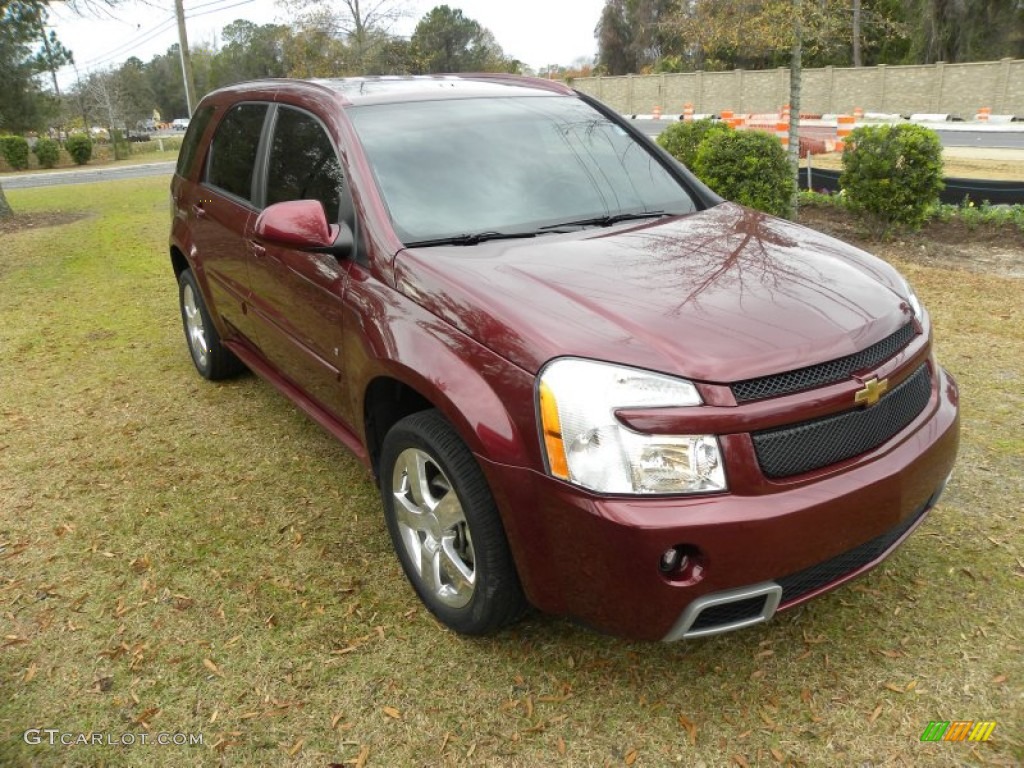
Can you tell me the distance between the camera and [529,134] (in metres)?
3.46

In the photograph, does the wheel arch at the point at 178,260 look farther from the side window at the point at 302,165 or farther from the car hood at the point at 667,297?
the car hood at the point at 667,297

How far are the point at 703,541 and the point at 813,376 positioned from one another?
0.57 metres

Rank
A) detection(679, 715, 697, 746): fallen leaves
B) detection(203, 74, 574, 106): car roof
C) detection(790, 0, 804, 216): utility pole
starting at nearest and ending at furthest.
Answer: detection(679, 715, 697, 746): fallen leaves → detection(203, 74, 574, 106): car roof → detection(790, 0, 804, 216): utility pole

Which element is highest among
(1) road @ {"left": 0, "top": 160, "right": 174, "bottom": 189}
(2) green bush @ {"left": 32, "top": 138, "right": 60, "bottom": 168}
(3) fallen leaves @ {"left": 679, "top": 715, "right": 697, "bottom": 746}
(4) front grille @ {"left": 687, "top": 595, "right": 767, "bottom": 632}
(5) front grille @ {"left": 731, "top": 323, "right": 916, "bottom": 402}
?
(2) green bush @ {"left": 32, "top": 138, "right": 60, "bottom": 168}

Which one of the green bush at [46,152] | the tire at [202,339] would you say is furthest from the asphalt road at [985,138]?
the green bush at [46,152]

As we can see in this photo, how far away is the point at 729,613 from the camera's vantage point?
2180mm

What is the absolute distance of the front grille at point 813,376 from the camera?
2.11 metres

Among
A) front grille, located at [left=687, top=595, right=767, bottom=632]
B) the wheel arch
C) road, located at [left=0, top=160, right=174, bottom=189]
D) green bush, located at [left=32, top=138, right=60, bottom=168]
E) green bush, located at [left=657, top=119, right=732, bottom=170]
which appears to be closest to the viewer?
front grille, located at [left=687, top=595, right=767, bottom=632]

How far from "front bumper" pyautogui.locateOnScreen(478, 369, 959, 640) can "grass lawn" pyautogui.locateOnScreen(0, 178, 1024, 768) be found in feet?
0.45

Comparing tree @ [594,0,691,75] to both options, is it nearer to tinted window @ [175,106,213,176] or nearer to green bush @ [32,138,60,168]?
green bush @ [32,138,60,168]

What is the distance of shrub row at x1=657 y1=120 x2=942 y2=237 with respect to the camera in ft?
25.1

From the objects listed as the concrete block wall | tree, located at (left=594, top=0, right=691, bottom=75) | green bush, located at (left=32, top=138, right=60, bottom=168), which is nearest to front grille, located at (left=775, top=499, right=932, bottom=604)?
the concrete block wall

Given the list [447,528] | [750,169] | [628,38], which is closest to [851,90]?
[628,38]

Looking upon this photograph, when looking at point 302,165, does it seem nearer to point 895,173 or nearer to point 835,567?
point 835,567
